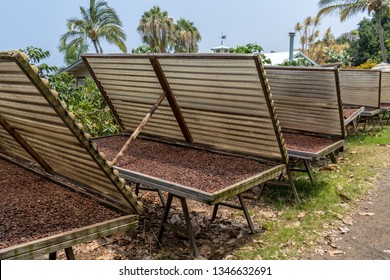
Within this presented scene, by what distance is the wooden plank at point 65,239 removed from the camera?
2307 millimetres

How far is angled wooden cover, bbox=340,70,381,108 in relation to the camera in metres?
10.8

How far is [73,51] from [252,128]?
36348 millimetres

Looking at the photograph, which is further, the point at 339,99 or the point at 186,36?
the point at 186,36

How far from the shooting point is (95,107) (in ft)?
26.3

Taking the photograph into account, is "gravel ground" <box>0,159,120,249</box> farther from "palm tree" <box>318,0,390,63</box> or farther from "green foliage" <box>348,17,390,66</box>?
"green foliage" <box>348,17,390,66</box>

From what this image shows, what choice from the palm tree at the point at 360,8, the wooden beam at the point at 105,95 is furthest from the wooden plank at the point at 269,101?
the palm tree at the point at 360,8

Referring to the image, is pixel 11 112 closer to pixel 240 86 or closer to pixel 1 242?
pixel 1 242

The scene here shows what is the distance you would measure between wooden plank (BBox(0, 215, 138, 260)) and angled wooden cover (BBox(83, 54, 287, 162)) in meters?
2.30

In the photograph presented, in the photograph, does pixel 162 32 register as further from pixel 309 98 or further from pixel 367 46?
pixel 309 98

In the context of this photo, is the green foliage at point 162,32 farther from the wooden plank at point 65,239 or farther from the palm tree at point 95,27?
the wooden plank at point 65,239

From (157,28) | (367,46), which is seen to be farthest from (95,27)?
(367,46)

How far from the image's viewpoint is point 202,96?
5156 mm

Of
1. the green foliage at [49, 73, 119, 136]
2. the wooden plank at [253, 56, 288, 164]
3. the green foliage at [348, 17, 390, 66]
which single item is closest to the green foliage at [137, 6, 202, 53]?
the green foliage at [348, 17, 390, 66]

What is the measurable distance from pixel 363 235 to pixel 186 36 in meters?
47.1
